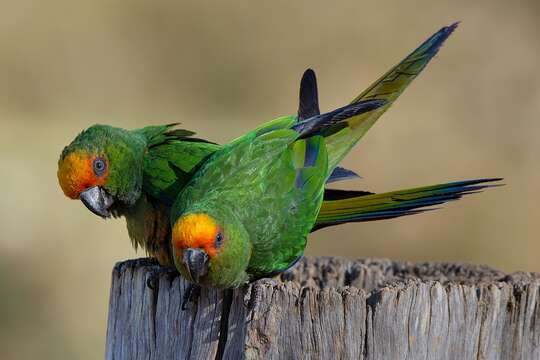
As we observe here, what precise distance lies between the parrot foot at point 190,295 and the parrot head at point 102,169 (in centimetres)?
118

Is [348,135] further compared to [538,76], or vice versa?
[538,76]

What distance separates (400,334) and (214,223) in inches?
38.0

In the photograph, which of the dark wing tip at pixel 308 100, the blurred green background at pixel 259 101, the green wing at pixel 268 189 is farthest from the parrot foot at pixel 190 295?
the blurred green background at pixel 259 101

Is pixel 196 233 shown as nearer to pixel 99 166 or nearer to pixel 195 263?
pixel 195 263

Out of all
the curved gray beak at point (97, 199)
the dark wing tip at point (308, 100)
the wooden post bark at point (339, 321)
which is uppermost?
the dark wing tip at point (308, 100)

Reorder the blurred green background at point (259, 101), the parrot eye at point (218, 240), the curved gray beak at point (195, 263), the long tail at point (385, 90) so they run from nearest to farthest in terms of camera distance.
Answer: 1. the curved gray beak at point (195, 263)
2. the parrot eye at point (218, 240)
3. the long tail at point (385, 90)
4. the blurred green background at point (259, 101)

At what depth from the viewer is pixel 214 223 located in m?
3.56

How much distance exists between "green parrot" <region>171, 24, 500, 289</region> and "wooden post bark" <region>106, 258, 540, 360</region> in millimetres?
234

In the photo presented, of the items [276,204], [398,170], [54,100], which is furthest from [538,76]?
[276,204]

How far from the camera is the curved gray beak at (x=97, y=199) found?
4.35 meters

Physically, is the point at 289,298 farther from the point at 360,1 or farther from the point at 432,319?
the point at 360,1

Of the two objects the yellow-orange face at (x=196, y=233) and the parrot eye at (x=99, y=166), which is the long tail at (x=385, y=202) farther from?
the parrot eye at (x=99, y=166)

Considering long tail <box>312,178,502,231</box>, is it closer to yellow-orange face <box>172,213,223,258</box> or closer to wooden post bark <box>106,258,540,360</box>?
wooden post bark <box>106,258,540,360</box>

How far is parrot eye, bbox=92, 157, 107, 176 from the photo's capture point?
170 inches
